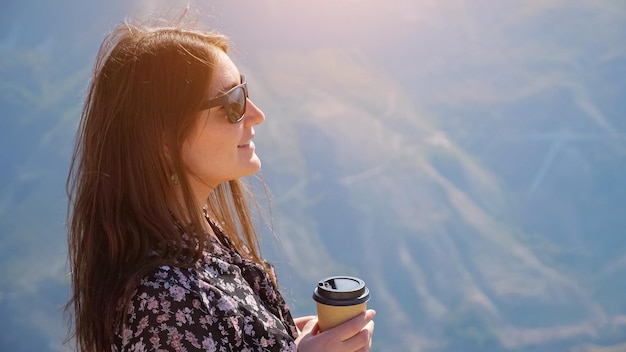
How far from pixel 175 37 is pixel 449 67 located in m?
4.04

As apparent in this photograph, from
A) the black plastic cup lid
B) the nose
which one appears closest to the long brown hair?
the nose

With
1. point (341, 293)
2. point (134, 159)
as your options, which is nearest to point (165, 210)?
point (134, 159)

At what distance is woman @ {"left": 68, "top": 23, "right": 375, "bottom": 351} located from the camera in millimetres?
1038

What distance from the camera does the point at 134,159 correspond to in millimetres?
1219

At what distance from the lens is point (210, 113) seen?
50.7 inches

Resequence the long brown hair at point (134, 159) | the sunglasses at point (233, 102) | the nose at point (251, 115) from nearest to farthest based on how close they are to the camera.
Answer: the long brown hair at point (134, 159) < the sunglasses at point (233, 102) < the nose at point (251, 115)

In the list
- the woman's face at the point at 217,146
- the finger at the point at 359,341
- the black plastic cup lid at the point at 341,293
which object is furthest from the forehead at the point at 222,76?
the finger at the point at 359,341

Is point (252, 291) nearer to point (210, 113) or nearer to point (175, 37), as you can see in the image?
point (210, 113)

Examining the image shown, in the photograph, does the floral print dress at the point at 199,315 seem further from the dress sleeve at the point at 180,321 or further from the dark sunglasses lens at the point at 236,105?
the dark sunglasses lens at the point at 236,105

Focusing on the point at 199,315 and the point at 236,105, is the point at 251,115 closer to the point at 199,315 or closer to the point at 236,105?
the point at 236,105

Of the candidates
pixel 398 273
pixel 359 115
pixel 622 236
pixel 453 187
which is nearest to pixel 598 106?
pixel 622 236

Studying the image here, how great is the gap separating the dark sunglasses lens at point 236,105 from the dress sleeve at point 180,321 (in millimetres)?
410

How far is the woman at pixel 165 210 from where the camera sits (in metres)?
1.04

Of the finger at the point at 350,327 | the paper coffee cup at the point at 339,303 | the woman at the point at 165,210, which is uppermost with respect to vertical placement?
the woman at the point at 165,210
